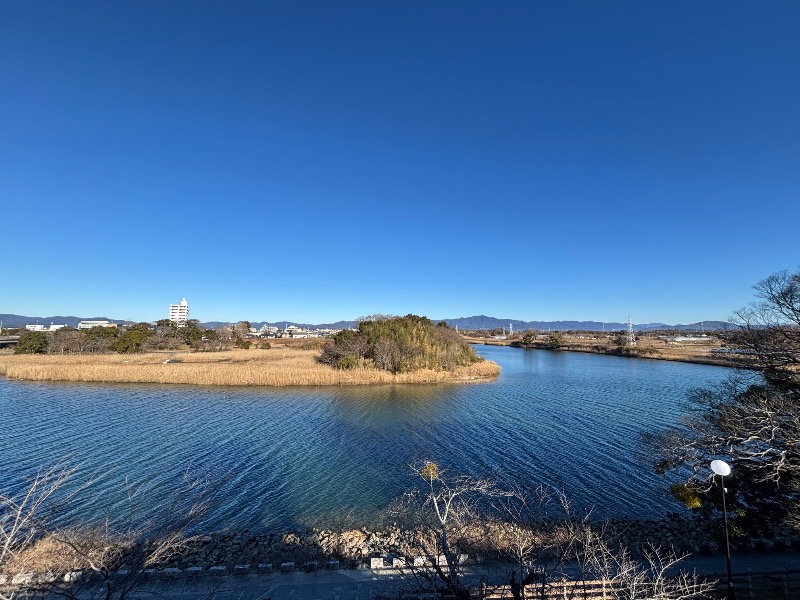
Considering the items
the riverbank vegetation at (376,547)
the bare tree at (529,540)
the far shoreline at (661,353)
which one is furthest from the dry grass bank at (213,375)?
the far shoreline at (661,353)

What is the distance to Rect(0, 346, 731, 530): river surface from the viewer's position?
1641cm

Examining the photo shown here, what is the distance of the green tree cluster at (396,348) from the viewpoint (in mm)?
49656

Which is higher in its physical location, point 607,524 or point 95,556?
point 95,556

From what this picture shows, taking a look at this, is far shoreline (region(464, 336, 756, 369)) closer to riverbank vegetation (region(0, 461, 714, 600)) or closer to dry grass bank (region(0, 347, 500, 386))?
dry grass bank (region(0, 347, 500, 386))

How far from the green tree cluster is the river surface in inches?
324

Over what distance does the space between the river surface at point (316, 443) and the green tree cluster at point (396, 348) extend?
8217mm

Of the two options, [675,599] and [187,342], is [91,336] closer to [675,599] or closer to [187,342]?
[187,342]

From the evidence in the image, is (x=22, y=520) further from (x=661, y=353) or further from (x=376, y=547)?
(x=661, y=353)

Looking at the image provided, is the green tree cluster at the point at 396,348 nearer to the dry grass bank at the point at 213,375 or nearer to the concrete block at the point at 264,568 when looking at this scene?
the dry grass bank at the point at 213,375

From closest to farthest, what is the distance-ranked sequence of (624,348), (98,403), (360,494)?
(360,494) < (98,403) < (624,348)

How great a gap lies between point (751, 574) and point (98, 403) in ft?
133

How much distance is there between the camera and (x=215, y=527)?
14.1m

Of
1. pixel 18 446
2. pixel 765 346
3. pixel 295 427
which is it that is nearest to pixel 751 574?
pixel 765 346

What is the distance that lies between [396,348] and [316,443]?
1049 inches
